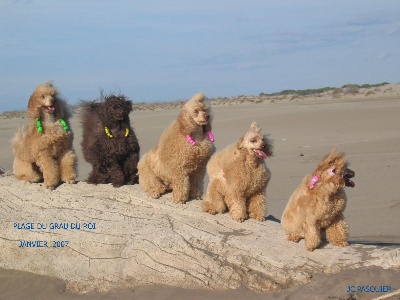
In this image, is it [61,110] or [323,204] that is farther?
[61,110]

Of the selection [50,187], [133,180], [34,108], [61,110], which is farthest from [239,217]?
[34,108]

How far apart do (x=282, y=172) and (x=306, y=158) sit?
2070mm

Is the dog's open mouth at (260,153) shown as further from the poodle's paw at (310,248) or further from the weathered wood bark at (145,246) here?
the poodle's paw at (310,248)

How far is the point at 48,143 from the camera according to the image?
9273mm

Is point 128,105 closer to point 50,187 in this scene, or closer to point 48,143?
point 48,143

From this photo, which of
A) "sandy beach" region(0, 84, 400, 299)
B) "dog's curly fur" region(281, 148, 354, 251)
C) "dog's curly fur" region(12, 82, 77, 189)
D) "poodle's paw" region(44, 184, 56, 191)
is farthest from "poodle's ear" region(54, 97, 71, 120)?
"dog's curly fur" region(281, 148, 354, 251)

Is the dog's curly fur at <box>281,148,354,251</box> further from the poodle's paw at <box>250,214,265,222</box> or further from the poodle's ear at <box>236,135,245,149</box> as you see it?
the poodle's ear at <box>236,135,245,149</box>

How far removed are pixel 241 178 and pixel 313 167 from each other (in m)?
9.38

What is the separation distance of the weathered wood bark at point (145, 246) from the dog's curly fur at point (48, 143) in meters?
0.26

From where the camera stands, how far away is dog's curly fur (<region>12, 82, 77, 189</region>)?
9.10 m

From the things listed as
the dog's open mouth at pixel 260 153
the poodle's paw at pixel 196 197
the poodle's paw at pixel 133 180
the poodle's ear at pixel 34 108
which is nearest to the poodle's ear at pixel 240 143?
the dog's open mouth at pixel 260 153

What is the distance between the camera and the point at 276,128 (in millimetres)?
26344

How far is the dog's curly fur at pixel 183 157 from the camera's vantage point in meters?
7.79

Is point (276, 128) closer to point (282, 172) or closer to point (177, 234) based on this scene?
point (282, 172)
